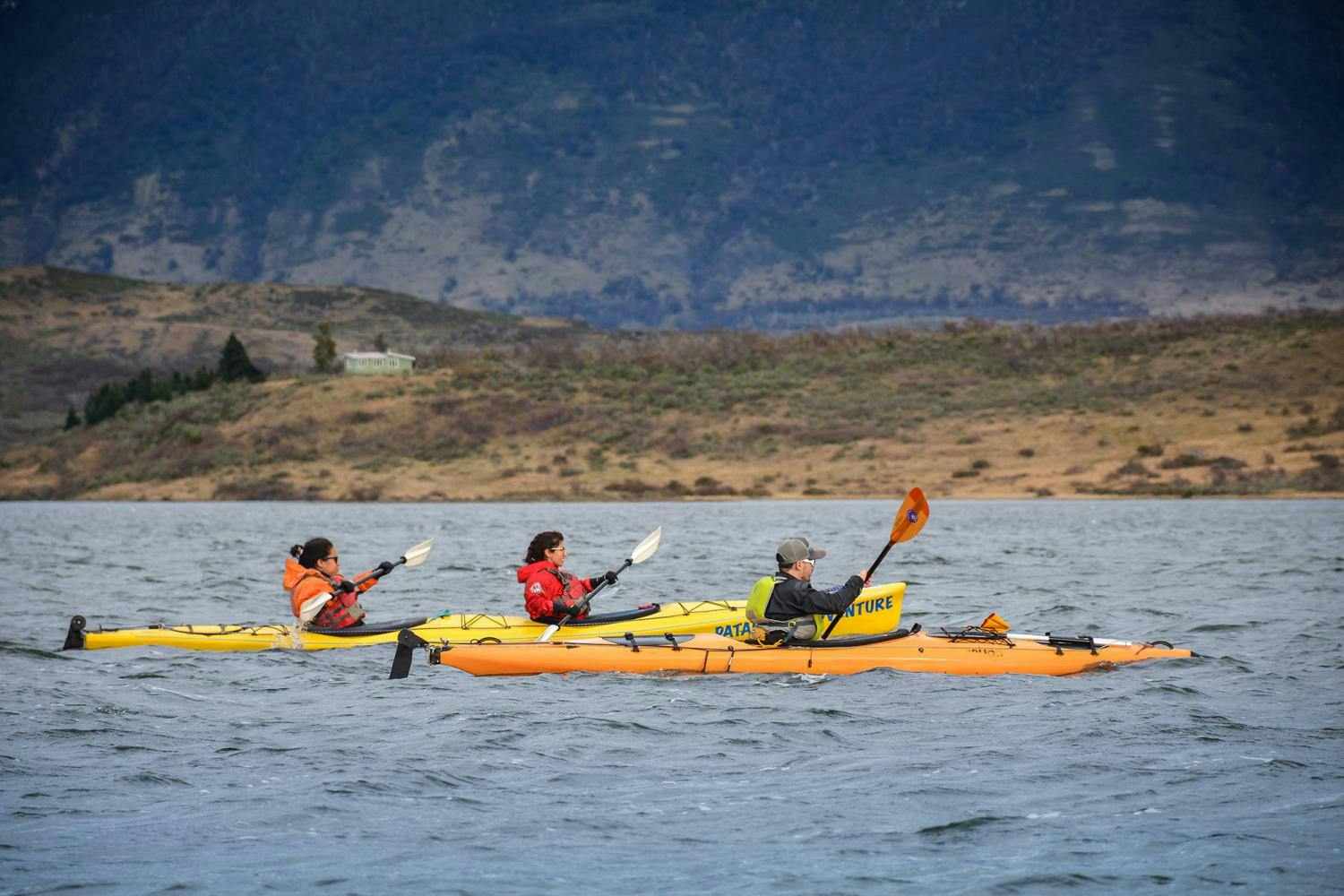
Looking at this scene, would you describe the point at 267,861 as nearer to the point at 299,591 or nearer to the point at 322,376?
the point at 299,591

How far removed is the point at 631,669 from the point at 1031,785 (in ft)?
16.0

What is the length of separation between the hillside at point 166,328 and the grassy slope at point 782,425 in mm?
26344

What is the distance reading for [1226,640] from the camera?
619 inches

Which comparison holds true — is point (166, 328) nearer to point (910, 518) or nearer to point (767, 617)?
point (910, 518)

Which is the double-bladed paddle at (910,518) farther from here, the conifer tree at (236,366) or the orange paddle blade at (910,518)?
the conifer tree at (236,366)

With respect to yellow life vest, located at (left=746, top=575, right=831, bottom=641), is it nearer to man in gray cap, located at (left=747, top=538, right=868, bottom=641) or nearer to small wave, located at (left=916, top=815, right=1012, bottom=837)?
man in gray cap, located at (left=747, top=538, right=868, bottom=641)

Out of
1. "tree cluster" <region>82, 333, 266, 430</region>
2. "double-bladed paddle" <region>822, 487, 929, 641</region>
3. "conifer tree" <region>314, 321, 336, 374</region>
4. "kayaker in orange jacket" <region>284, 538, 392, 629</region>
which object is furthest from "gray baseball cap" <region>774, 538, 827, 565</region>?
"tree cluster" <region>82, 333, 266, 430</region>

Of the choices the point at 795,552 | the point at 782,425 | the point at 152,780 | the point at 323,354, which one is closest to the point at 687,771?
the point at 152,780

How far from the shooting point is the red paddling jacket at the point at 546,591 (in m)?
15.0

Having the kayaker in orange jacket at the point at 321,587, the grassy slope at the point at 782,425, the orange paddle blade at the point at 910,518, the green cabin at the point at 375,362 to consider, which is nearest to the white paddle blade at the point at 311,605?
the kayaker in orange jacket at the point at 321,587

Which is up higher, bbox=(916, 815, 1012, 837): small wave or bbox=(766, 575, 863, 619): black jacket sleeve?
bbox=(766, 575, 863, 619): black jacket sleeve

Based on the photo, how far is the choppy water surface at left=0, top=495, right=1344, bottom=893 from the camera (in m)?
8.27

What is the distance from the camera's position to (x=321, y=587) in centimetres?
1553

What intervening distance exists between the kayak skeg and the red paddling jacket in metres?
0.15
